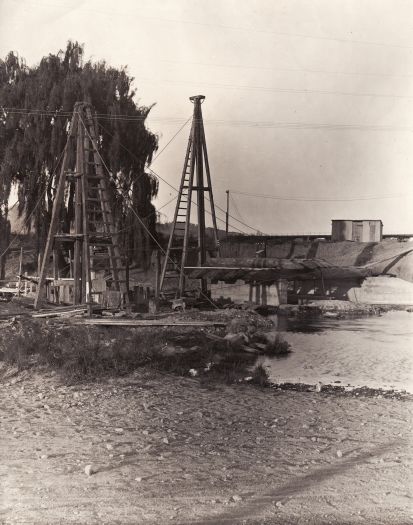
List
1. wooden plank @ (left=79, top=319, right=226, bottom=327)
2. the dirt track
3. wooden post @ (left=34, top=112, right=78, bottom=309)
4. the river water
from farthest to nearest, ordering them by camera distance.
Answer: wooden post @ (left=34, top=112, right=78, bottom=309), wooden plank @ (left=79, top=319, right=226, bottom=327), the river water, the dirt track

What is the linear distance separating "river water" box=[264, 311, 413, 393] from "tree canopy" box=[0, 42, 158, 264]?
30.5ft

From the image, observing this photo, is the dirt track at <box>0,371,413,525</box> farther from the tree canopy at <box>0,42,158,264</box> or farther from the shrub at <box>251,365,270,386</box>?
the tree canopy at <box>0,42,158,264</box>

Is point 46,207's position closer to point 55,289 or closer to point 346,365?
point 55,289

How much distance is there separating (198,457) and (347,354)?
337 inches

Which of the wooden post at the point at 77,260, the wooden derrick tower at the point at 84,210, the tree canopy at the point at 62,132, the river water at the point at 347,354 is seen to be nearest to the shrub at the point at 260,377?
the river water at the point at 347,354

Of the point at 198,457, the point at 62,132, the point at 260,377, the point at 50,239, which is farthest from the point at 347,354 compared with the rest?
the point at 62,132

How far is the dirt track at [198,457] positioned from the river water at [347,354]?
6.72 feet

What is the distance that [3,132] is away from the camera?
24.3 m

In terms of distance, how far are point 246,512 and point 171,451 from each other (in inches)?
56.3

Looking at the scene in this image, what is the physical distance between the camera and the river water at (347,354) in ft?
33.3

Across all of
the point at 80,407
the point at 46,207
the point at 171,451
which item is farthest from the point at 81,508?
the point at 46,207

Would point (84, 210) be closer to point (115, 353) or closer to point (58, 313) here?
point (58, 313)

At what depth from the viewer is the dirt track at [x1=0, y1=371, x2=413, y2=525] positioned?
4219mm

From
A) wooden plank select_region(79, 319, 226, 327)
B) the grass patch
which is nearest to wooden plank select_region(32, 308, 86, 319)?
wooden plank select_region(79, 319, 226, 327)
